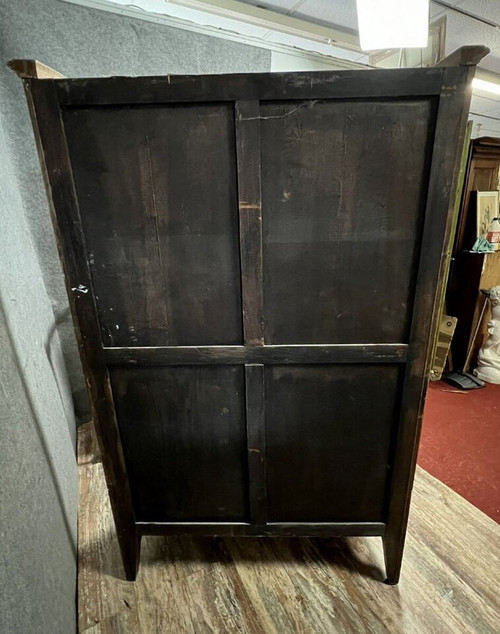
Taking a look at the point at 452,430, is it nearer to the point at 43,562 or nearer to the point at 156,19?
the point at 43,562

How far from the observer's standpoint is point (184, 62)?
180 centimetres

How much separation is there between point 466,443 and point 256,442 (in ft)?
5.50

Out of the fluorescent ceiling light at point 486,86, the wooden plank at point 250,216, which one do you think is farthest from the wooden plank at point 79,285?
the fluorescent ceiling light at point 486,86

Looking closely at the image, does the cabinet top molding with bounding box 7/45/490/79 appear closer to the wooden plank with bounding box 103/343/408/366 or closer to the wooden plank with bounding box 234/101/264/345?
the wooden plank with bounding box 234/101/264/345

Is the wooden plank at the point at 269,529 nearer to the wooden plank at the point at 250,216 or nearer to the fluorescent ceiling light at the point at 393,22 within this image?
the wooden plank at the point at 250,216

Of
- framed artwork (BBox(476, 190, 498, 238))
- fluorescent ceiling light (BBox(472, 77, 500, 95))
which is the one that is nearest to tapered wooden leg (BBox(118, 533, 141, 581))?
framed artwork (BBox(476, 190, 498, 238))

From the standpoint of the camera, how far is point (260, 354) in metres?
0.96

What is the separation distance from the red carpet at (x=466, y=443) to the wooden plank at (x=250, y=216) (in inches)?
60.1

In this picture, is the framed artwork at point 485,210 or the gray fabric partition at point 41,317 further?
the framed artwork at point 485,210

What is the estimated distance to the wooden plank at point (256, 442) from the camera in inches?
39.3

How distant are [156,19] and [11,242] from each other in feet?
4.33

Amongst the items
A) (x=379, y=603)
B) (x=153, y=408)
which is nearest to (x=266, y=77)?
(x=153, y=408)

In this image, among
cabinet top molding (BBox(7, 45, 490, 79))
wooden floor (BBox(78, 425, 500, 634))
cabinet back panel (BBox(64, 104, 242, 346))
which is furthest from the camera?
wooden floor (BBox(78, 425, 500, 634))

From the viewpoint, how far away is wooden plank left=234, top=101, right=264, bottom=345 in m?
0.79
